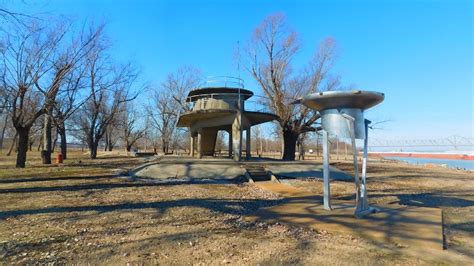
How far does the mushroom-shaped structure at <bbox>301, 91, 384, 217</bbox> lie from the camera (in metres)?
8.19

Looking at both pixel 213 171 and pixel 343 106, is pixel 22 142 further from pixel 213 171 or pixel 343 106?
pixel 343 106

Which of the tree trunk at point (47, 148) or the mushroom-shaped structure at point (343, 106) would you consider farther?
the tree trunk at point (47, 148)

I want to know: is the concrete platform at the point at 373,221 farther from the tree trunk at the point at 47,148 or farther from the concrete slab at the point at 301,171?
the tree trunk at the point at 47,148

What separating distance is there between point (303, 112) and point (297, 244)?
23848 mm

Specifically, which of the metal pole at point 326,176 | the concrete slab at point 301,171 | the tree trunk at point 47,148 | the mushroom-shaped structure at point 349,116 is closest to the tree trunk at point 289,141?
the concrete slab at point 301,171

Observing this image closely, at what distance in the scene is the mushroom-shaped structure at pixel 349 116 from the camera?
26.9 ft

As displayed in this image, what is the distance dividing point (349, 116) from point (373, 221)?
2.58m

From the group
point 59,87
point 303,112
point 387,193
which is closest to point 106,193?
point 387,193

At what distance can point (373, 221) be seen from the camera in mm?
7598

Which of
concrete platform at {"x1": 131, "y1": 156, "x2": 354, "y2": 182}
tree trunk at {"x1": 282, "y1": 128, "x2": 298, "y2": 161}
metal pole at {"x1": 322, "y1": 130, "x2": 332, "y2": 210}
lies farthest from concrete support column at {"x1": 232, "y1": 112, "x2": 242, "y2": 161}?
metal pole at {"x1": 322, "y1": 130, "x2": 332, "y2": 210}

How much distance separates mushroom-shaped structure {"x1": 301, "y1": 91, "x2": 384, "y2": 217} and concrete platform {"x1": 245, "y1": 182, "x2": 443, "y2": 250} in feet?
1.55

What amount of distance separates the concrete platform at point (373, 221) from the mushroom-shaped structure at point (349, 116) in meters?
0.47

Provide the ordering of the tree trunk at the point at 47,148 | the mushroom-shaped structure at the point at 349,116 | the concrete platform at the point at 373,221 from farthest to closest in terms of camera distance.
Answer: the tree trunk at the point at 47,148 < the mushroom-shaped structure at the point at 349,116 < the concrete platform at the point at 373,221

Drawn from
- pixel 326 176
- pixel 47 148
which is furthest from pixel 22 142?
pixel 326 176
